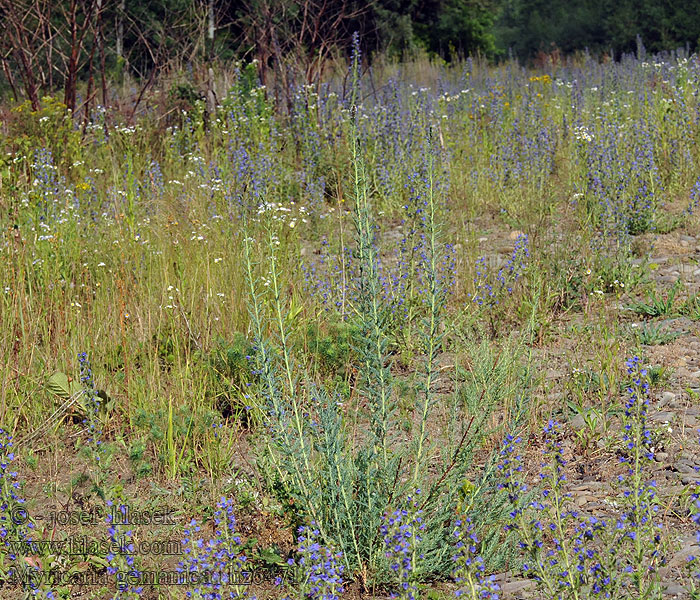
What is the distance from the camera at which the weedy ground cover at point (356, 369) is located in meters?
2.37

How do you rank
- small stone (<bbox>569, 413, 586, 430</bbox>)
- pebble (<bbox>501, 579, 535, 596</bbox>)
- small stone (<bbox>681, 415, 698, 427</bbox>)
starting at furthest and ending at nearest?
small stone (<bbox>569, 413, 586, 430</bbox>), small stone (<bbox>681, 415, 698, 427</bbox>), pebble (<bbox>501, 579, 535, 596</bbox>)

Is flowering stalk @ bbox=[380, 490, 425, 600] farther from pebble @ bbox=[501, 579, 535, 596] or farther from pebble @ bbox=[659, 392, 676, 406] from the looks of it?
pebble @ bbox=[659, 392, 676, 406]

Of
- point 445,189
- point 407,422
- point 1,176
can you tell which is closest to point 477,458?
point 407,422

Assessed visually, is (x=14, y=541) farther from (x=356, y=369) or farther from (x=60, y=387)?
(x=356, y=369)

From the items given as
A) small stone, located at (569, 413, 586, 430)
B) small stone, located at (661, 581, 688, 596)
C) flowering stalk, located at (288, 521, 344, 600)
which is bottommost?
small stone, located at (569, 413, 586, 430)

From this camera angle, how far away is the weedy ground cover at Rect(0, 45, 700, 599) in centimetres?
237

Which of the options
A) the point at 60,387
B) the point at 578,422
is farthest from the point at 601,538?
the point at 60,387

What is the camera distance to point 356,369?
151 inches

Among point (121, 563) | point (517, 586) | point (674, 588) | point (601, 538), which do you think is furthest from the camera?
point (517, 586)

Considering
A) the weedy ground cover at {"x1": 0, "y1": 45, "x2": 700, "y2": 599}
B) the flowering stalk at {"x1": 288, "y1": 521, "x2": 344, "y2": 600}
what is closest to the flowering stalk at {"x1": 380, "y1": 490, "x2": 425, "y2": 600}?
the weedy ground cover at {"x1": 0, "y1": 45, "x2": 700, "y2": 599}

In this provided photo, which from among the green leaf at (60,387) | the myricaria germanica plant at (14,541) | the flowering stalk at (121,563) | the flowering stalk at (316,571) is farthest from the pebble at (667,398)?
the green leaf at (60,387)

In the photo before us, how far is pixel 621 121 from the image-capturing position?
7.93 m

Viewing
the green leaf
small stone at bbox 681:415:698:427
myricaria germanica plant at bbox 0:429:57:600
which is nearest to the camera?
myricaria germanica plant at bbox 0:429:57:600

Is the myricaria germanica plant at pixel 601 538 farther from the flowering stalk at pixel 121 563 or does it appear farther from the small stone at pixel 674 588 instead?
the flowering stalk at pixel 121 563
